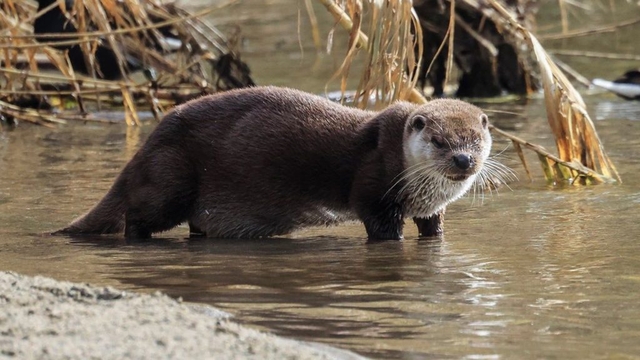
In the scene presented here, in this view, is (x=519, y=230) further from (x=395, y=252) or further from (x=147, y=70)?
(x=147, y=70)

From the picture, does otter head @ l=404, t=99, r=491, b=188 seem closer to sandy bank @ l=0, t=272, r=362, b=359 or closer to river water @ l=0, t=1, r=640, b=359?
river water @ l=0, t=1, r=640, b=359

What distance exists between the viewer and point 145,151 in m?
5.53

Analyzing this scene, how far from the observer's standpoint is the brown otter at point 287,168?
17.3 feet

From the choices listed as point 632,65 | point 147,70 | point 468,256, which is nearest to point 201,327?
point 468,256

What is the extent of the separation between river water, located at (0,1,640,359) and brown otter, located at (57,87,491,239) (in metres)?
A: 0.14

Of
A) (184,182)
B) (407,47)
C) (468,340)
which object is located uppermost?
(407,47)

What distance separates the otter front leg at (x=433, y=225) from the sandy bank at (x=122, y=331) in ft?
6.09

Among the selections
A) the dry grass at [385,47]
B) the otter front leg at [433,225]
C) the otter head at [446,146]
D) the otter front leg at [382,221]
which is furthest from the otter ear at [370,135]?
the dry grass at [385,47]

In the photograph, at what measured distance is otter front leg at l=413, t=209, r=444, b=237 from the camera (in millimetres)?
5391

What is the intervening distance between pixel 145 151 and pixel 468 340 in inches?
95.5

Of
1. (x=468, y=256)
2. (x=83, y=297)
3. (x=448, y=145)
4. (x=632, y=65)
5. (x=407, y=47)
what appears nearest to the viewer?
(x=83, y=297)

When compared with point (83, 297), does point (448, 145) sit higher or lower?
higher

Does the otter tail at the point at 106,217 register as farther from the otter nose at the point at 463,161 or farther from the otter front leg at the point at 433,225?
the otter nose at the point at 463,161

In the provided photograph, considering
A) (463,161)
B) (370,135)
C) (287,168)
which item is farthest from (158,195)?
(463,161)
